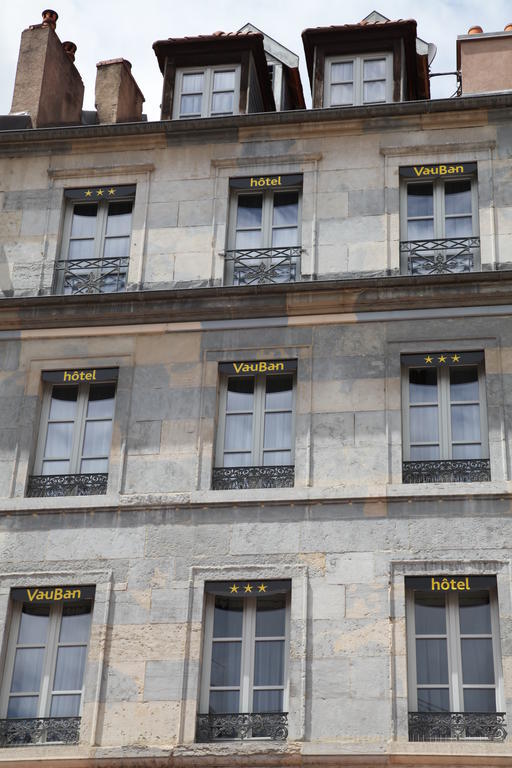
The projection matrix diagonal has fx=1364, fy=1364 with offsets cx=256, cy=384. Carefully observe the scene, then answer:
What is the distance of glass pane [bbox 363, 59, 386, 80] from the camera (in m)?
21.1

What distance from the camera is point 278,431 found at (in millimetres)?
17984

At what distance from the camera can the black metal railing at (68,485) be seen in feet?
58.4

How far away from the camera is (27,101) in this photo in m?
21.6

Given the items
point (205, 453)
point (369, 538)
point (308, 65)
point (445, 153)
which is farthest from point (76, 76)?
point (369, 538)

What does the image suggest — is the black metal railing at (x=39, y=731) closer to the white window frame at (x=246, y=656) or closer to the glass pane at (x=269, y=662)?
the white window frame at (x=246, y=656)

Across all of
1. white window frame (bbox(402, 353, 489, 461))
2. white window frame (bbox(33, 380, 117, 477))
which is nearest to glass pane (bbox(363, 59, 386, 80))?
white window frame (bbox(402, 353, 489, 461))

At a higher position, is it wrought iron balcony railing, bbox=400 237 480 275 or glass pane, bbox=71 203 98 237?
glass pane, bbox=71 203 98 237

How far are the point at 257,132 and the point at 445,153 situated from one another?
2.78 m

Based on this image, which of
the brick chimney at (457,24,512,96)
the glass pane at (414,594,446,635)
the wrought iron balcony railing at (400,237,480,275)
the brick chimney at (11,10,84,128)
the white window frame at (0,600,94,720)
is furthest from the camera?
the brick chimney at (11,10,84,128)

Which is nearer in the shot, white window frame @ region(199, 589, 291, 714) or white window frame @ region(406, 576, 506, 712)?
white window frame @ region(406, 576, 506, 712)

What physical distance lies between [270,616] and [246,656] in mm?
584

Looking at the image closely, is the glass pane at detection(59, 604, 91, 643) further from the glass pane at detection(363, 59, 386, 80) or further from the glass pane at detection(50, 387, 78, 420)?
the glass pane at detection(363, 59, 386, 80)

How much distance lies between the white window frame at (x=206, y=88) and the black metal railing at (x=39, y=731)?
9429 millimetres

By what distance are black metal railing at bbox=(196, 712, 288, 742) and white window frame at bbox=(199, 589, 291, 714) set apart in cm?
12
